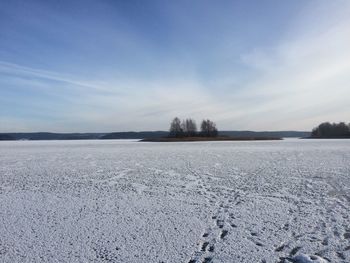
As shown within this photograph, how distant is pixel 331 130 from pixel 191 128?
39408 millimetres

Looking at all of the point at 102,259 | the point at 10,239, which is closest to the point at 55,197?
the point at 10,239

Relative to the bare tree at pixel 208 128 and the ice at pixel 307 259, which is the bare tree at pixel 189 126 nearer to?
the bare tree at pixel 208 128

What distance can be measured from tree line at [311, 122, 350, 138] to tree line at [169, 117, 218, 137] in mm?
28431

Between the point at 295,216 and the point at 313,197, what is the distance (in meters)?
1.72

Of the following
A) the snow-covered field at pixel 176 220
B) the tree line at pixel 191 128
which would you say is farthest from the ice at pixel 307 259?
the tree line at pixel 191 128

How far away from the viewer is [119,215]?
576 cm

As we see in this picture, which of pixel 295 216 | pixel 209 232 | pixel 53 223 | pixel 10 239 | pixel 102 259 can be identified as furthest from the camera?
pixel 295 216

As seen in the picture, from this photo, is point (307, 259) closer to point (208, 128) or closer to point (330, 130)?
point (208, 128)

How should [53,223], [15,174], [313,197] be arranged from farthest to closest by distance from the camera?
[15,174], [313,197], [53,223]

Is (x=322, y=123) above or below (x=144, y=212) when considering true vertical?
above

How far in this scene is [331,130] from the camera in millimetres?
89938

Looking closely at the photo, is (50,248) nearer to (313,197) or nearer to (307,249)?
(307,249)

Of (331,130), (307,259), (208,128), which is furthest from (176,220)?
(331,130)

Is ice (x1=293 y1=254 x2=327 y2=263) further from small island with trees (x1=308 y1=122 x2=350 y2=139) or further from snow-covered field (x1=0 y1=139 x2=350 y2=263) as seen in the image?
small island with trees (x1=308 y1=122 x2=350 y2=139)
